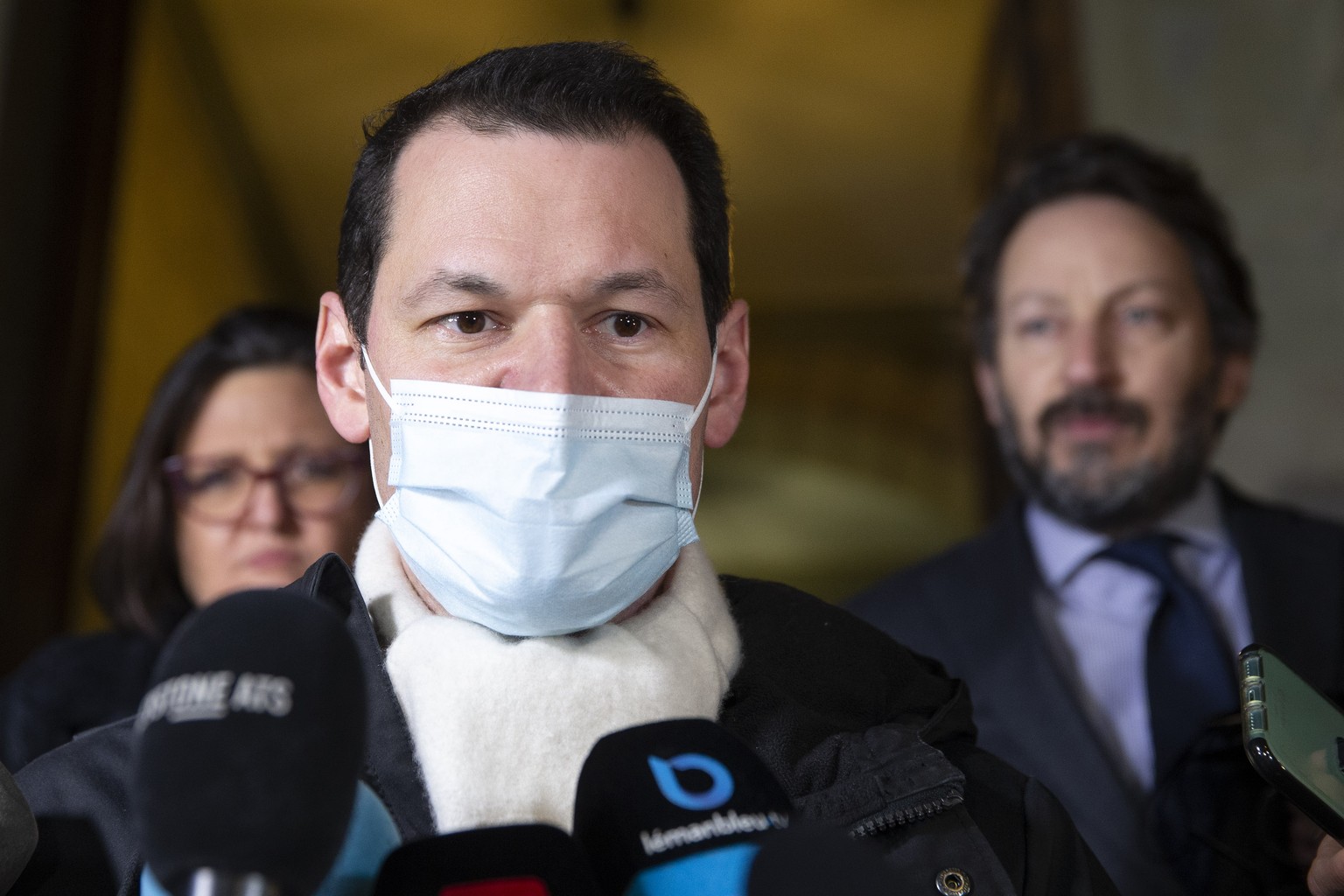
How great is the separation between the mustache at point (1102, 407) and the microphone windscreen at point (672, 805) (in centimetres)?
194

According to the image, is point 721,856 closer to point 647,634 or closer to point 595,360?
point 647,634

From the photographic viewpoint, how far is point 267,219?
6.42 m

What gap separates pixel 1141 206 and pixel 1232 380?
44 cm

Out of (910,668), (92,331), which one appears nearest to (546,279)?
(910,668)

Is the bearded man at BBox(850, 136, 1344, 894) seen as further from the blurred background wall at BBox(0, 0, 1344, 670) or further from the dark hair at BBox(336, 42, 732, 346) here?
the dark hair at BBox(336, 42, 732, 346)

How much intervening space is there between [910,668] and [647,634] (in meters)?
0.36

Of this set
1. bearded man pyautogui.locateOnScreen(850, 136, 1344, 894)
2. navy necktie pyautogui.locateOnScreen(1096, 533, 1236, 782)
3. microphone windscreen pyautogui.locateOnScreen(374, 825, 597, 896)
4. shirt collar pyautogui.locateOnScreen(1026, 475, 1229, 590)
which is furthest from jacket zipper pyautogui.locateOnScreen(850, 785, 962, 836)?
shirt collar pyautogui.locateOnScreen(1026, 475, 1229, 590)

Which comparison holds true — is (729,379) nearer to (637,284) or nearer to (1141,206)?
(637,284)

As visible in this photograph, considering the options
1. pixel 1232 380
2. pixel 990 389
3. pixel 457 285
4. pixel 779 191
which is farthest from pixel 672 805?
pixel 779 191

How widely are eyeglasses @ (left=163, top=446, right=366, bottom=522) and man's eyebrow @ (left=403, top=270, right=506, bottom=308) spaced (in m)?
1.24

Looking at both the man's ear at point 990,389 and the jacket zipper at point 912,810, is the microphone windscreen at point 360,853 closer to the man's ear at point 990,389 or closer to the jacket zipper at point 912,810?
→ the jacket zipper at point 912,810

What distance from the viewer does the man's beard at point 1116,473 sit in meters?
2.76

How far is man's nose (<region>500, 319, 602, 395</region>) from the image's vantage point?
4.41ft

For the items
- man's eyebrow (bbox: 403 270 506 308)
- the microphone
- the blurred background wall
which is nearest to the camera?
the microphone
